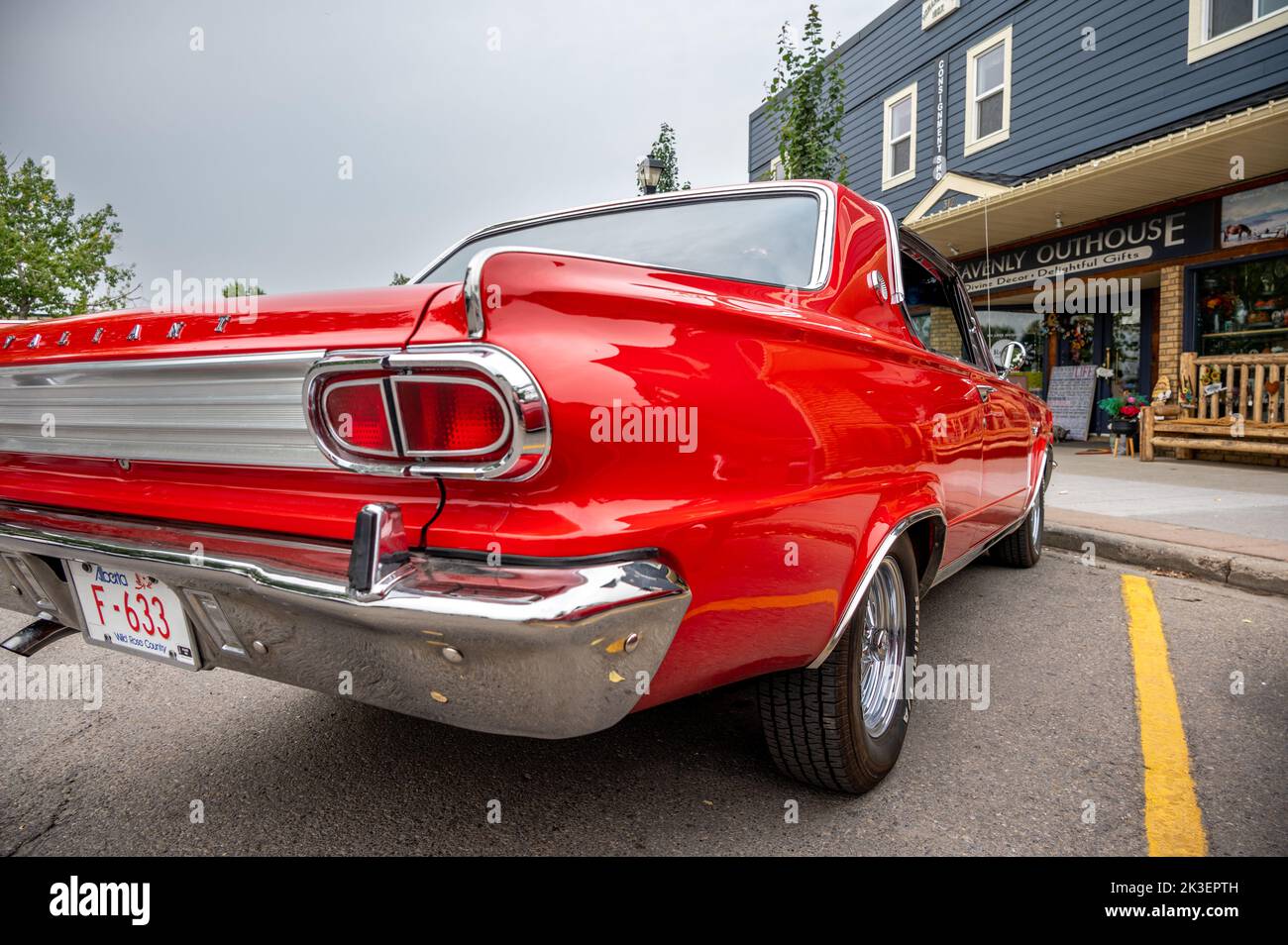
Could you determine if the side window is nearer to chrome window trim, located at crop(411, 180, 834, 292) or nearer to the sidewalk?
chrome window trim, located at crop(411, 180, 834, 292)

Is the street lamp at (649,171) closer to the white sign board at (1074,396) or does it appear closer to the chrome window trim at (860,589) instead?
the white sign board at (1074,396)

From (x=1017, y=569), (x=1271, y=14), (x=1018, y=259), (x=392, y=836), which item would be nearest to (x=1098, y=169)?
(x=1271, y=14)

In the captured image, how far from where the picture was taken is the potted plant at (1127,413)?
30.7 feet

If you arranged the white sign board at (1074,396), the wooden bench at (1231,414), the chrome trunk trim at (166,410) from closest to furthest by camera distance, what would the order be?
the chrome trunk trim at (166,410) < the wooden bench at (1231,414) < the white sign board at (1074,396)

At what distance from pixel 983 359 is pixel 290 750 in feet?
10.6

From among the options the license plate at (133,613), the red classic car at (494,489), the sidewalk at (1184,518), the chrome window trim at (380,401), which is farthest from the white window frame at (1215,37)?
the license plate at (133,613)

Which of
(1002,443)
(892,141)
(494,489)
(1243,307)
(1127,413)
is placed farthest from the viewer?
(892,141)

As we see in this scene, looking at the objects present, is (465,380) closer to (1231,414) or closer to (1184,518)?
(1184,518)

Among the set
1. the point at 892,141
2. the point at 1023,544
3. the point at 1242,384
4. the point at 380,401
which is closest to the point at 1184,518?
the point at 1023,544

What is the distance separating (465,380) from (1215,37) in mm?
10360

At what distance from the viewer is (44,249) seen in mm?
16125

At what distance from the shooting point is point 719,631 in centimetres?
155

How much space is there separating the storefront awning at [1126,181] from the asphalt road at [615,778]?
5.89 meters
